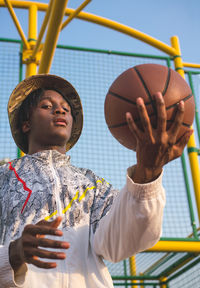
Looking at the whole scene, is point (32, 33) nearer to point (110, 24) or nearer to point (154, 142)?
point (110, 24)

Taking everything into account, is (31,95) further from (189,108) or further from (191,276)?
(191,276)

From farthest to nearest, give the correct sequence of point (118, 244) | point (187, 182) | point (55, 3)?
1. point (187, 182)
2. point (55, 3)
3. point (118, 244)

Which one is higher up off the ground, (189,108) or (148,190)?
(189,108)

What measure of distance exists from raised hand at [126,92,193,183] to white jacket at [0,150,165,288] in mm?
47

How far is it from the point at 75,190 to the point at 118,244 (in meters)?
0.50

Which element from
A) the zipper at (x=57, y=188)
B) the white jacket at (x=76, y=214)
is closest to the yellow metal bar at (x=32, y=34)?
the white jacket at (x=76, y=214)

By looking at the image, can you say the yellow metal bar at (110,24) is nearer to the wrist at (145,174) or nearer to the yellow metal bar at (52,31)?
the yellow metal bar at (52,31)

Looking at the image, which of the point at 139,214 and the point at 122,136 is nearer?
the point at 139,214

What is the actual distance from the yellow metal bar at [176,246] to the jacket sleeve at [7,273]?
2574 mm

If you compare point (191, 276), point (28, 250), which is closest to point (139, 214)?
point (28, 250)

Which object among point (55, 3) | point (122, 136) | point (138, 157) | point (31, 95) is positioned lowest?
point (138, 157)

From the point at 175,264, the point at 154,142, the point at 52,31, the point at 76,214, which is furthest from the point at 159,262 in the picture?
the point at 154,142

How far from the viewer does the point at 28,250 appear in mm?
1471

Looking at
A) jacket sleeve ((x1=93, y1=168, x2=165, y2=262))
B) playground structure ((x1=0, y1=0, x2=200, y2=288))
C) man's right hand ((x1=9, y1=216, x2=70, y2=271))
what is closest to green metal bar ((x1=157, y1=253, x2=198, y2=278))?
playground structure ((x1=0, y1=0, x2=200, y2=288))
